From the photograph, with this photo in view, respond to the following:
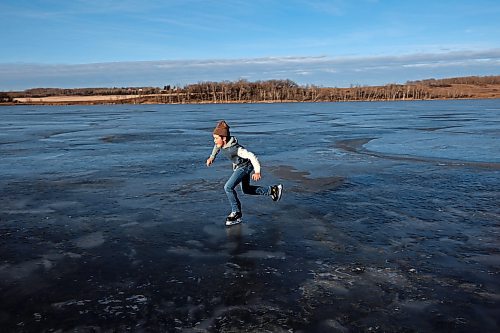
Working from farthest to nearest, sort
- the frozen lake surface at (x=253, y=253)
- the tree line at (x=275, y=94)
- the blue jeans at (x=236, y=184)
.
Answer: the tree line at (x=275, y=94) → the blue jeans at (x=236, y=184) → the frozen lake surface at (x=253, y=253)

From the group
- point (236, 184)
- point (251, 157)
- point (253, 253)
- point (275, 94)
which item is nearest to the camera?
point (253, 253)

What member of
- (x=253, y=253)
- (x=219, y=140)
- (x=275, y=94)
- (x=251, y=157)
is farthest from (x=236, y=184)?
(x=275, y=94)

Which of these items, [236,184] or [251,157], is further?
[236,184]

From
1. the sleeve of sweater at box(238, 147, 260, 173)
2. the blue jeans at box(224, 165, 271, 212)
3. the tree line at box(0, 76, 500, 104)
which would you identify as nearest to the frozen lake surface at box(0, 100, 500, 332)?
the blue jeans at box(224, 165, 271, 212)

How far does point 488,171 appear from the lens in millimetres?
11406

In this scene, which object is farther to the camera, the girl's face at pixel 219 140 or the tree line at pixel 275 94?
the tree line at pixel 275 94

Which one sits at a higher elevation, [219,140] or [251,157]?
[219,140]

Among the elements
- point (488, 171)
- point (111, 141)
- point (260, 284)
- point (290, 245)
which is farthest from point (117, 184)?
point (111, 141)

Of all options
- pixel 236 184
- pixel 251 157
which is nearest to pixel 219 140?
pixel 251 157

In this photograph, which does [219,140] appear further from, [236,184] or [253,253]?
[253,253]

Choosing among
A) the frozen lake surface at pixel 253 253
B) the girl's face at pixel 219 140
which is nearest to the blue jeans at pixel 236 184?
the frozen lake surface at pixel 253 253

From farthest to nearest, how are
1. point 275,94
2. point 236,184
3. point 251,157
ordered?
point 275,94 → point 236,184 → point 251,157

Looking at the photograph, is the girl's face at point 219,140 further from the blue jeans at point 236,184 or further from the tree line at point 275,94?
the tree line at point 275,94

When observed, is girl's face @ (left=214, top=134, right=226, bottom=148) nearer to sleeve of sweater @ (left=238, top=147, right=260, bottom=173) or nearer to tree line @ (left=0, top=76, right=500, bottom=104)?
sleeve of sweater @ (left=238, top=147, right=260, bottom=173)
